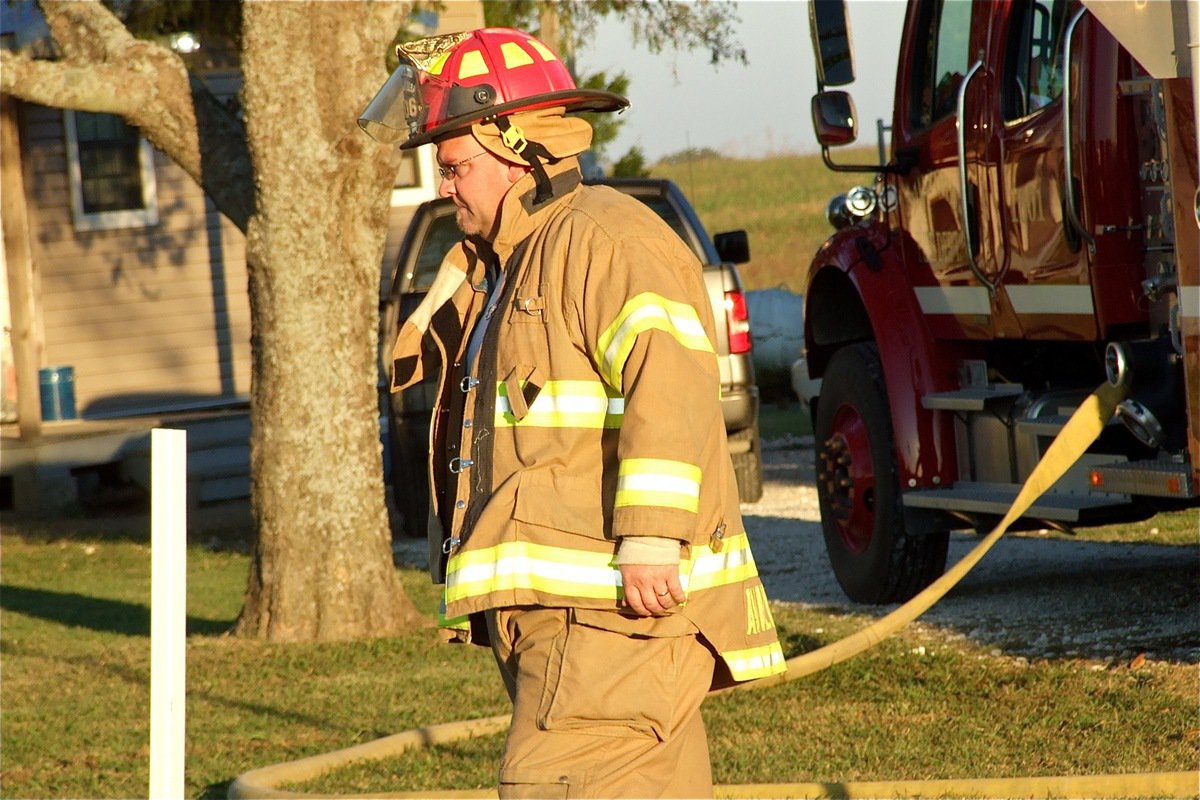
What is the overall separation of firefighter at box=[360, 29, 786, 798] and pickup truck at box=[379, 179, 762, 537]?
7291 mm

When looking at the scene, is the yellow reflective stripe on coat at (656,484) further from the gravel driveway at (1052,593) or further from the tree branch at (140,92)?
the tree branch at (140,92)

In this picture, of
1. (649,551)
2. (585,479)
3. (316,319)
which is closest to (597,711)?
(649,551)

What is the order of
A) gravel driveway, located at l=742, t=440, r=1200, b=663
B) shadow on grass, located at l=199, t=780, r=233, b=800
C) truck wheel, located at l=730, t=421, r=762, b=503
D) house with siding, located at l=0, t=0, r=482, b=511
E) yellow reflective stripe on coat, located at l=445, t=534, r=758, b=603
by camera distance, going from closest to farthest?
yellow reflective stripe on coat, located at l=445, t=534, r=758, b=603
shadow on grass, located at l=199, t=780, r=233, b=800
gravel driveway, located at l=742, t=440, r=1200, b=663
truck wheel, located at l=730, t=421, r=762, b=503
house with siding, located at l=0, t=0, r=482, b=511

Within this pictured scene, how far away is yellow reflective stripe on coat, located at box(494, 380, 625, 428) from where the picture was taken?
3.26 metres

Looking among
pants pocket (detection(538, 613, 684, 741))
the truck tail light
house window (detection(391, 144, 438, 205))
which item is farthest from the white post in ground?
house window (detection(391, 144, 438, 205))

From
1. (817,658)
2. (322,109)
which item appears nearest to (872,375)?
(817,658)

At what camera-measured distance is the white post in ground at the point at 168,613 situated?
3277 millimetres

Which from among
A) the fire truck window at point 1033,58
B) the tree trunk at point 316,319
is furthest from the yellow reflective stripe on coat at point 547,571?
the tree trunk at point 316,319

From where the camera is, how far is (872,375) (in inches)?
314

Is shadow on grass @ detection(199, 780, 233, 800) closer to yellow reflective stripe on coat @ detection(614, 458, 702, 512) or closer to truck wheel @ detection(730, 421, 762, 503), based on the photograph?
yellow reflective stripe on coat @ detection(614, 458, 702, 512)

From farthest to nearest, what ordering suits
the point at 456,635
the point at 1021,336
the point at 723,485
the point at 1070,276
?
the point at 1021,336 → the point at 1070,276 → the point at 456,635 → the point at 723,485

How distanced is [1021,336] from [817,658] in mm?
1831

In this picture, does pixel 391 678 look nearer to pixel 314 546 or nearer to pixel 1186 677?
pixel 314 546

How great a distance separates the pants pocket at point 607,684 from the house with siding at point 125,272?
13.7 meters
